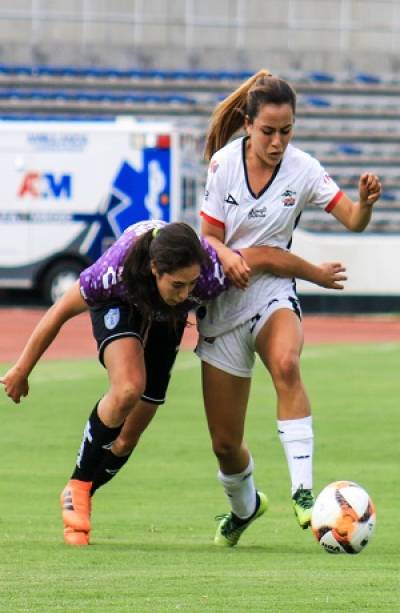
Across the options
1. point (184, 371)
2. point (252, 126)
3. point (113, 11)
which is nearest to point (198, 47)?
point (113, 11)

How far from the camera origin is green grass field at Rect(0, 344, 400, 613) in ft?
18.6

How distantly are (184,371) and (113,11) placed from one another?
49.0 ft

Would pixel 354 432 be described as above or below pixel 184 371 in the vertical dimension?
above

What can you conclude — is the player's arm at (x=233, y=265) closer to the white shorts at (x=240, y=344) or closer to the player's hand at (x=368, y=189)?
the white shorts at (x=240, y=344)

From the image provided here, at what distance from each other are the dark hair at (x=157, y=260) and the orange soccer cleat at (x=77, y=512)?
3.09ft

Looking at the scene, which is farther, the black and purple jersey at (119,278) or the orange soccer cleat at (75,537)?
the orange soccer cleat at (75,537)

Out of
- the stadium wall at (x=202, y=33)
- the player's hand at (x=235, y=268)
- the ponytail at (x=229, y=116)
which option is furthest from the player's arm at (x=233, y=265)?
the stadium wall at (x=202, y=33)

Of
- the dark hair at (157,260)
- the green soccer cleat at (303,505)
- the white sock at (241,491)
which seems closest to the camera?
the dark hair at (157,260)

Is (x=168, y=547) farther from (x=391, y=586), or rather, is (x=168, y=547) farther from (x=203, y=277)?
(x=391, y=586)

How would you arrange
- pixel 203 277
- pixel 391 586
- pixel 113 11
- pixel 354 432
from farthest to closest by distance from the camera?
pixel 113 11 → pixel 354 432 → pixel 203 277 → pixel 391 586

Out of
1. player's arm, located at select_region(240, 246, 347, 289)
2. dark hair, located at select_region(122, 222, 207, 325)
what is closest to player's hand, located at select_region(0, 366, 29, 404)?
dark hair, located at select_region(122, 222, 207, 325)

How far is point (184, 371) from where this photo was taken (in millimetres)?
18391

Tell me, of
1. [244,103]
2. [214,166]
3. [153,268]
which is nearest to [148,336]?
[153,268]

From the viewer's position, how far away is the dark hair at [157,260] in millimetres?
6875
